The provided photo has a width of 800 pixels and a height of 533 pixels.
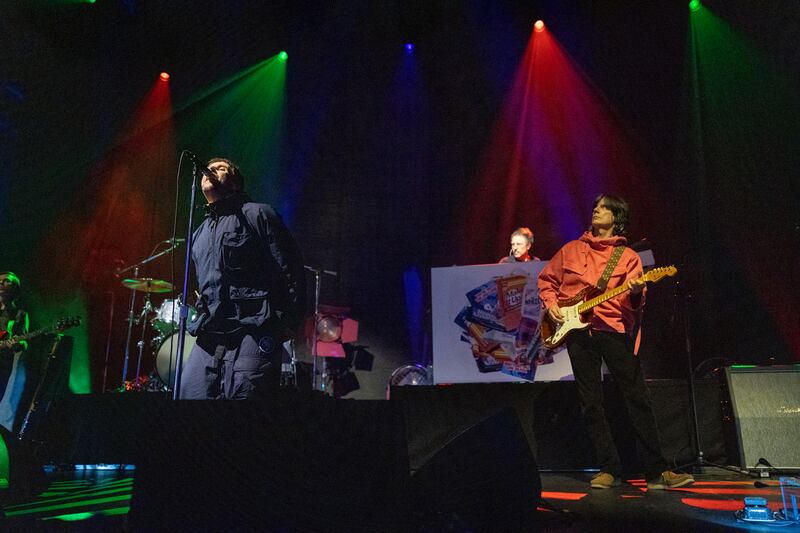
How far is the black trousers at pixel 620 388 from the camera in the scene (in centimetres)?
397

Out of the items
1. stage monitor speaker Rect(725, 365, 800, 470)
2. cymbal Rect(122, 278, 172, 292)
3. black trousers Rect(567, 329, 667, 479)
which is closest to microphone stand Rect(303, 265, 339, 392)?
cymbal Rect(122, 278, 172, 292)

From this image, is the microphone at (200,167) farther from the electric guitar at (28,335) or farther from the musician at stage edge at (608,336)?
the electric guitar at (28,335)

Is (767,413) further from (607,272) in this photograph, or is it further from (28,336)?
(28,336)

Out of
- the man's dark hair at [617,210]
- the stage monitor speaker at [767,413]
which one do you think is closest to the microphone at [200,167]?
the man's dark hair at [617,210]

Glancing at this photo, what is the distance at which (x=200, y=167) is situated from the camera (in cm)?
310

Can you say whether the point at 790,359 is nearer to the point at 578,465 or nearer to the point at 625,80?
the point at 578,465

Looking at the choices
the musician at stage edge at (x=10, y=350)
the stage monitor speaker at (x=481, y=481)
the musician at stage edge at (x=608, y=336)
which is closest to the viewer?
the stage monitor speaker at (x=481, y=481)

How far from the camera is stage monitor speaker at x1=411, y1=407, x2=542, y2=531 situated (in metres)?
1.75

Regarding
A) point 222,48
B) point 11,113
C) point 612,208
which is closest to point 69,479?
point 11,113

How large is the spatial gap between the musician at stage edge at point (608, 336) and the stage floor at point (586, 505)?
22cm

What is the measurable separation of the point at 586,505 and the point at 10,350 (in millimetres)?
6235

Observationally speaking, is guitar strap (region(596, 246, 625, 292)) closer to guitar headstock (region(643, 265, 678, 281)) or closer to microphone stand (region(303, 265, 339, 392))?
guitar headstock (region(643, 265, 678, 281))

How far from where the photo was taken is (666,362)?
6.04 metres

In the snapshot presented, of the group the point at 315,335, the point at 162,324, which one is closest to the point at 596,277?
the point at 315,335
